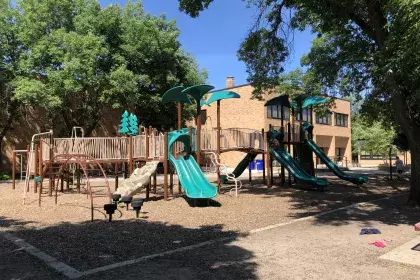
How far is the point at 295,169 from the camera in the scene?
1856cm

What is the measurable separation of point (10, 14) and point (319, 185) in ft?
68.6

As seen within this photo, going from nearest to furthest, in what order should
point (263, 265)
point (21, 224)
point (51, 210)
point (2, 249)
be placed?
point (263, 265), point (2, 249), point (21, 224), point (51, 210)

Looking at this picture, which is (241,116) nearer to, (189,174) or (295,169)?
(295,169)

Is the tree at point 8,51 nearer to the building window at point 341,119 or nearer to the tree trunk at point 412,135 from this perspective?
the tree trunk at point 412,135

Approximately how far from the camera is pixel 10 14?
82.6 feet

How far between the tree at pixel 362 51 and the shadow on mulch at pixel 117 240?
4.70 metres

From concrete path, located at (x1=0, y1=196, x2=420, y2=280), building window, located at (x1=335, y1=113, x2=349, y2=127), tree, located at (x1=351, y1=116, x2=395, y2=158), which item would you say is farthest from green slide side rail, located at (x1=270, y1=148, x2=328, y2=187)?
tree, located at (x1=351, y1=116, x2=395, y2=158)

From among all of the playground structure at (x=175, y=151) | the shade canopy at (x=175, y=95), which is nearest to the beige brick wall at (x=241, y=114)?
the playground structure at (x=175, y=151)

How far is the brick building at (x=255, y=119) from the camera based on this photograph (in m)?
39.0

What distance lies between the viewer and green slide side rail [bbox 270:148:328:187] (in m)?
17.2

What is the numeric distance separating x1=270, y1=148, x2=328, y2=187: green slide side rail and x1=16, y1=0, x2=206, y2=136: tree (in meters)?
10.3

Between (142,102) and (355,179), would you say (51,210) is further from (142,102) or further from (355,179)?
(142,102)

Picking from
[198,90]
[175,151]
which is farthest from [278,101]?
[175,151]

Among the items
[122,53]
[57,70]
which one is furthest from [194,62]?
[57,70]
